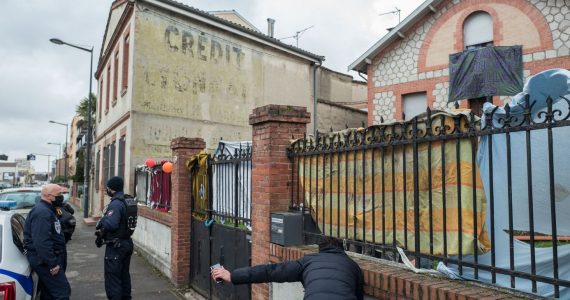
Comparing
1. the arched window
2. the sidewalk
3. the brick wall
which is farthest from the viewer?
the arched window

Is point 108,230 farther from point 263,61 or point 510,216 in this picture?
point 263,61

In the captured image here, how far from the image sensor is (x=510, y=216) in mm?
2617

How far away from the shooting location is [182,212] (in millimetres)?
7777

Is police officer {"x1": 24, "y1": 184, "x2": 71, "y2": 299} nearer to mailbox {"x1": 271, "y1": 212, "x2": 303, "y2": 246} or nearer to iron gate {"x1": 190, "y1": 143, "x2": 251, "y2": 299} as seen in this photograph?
iron gate {"x1": 190, "y1": 143, "x2": 251, "y2": 299}

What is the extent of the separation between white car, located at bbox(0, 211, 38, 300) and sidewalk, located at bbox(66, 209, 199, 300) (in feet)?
8.24

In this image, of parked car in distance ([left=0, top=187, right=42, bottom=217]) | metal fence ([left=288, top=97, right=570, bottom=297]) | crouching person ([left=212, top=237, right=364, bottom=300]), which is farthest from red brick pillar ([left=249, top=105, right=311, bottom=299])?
parked car in distance ([left=0, top=187, right=42, bottom=217])

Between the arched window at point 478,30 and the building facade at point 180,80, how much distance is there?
7.28 m

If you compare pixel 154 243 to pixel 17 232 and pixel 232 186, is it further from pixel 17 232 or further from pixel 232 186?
pixel 17 232

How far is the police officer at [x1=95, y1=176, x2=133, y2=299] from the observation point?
19.8 ft

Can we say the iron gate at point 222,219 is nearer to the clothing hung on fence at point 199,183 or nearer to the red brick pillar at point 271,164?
the clothing hung on fence at point 199,183

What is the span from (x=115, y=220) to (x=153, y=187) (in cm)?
531

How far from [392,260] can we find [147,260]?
807 cm

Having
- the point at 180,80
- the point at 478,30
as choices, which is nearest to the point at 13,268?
the point at 180,80

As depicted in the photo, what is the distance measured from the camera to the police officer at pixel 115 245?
604cm
